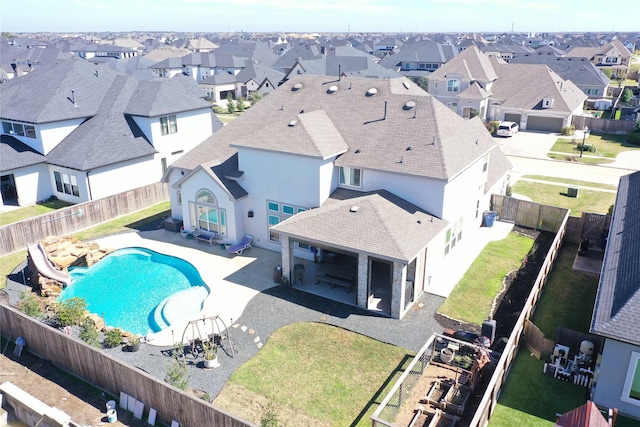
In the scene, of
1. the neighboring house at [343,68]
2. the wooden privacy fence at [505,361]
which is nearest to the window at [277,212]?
the wooden privacy fence at [505,361]

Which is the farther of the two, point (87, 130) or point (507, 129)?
point (507, 129)

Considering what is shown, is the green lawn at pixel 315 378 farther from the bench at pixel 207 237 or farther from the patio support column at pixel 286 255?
the bench at pixel 207 237

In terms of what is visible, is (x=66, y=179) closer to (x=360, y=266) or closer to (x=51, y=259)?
(x=51, y=259)

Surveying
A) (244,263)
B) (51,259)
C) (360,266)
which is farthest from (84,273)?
(360,266)

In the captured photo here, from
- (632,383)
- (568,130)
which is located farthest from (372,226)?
(568,130)

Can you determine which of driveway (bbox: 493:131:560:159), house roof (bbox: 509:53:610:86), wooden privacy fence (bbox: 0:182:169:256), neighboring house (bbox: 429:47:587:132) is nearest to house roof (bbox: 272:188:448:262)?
wooden privacy fence (bbox: 0:182:169:256)

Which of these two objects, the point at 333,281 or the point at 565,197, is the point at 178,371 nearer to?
the point at 333,281
